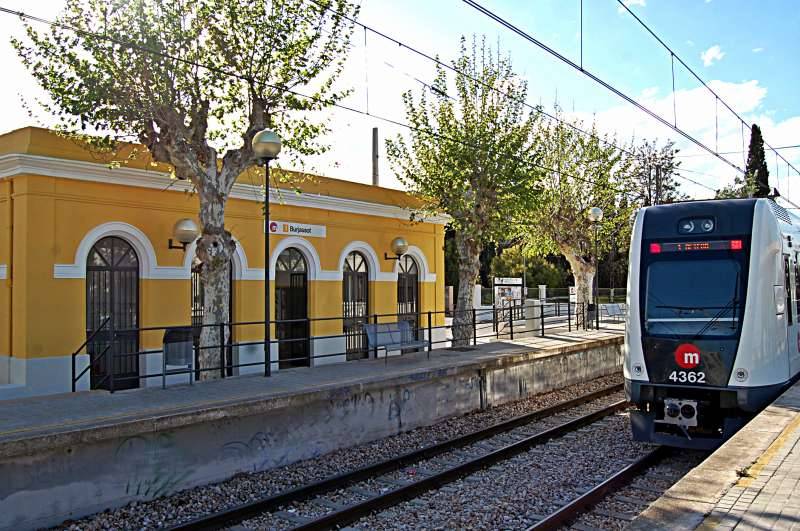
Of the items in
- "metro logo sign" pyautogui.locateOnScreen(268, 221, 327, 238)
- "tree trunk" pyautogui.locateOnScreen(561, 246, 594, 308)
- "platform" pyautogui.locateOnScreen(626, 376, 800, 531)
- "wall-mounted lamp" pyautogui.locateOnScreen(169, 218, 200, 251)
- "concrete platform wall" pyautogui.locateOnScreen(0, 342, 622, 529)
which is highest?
"metro logo sign" pyautogui.locateOnScreen(268, 221, 327, 238)

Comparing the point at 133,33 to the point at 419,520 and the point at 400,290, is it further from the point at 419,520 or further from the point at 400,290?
the point at 400,290

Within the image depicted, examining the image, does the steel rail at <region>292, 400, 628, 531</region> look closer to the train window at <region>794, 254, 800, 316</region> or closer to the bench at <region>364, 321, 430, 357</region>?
the bench at <region>364, 321, 430, 357</region>

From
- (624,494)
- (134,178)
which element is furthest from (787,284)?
(134,178)

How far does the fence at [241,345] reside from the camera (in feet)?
34.9

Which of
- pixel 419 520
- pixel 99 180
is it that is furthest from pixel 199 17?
pixel 419 520

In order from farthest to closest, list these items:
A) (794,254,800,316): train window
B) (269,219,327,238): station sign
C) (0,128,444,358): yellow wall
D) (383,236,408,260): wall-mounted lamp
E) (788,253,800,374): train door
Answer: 1. (383,236,408,260): wall-mounted lamp
2. (269,219,327,238): station sign
3. (0,128,444,358): yellow wall
4. (794,254,800,316): train window
5. (788,253,800,374): train door

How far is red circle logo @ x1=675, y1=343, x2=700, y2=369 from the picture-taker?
29.7 ft

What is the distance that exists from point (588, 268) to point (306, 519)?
21.0m

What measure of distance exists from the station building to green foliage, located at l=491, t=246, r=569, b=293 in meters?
30.6

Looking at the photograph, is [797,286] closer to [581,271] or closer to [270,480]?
[270,480]

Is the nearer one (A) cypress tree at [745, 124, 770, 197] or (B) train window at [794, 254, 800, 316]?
(B) train window at [794, 254, 800, 316]

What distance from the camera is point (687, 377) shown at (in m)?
9.08

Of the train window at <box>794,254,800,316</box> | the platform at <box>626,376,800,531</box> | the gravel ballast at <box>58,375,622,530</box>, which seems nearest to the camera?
the platform at <box>626,376,800,531</box>

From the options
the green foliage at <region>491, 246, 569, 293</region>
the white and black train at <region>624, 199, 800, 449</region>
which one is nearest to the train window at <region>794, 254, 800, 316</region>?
the white and black train at <region>624, 199, 800, 449</region>
